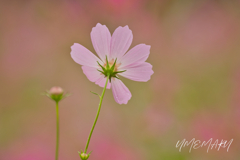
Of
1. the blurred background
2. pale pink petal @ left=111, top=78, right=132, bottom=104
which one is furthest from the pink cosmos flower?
the blurred background

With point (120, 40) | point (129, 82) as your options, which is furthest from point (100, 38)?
point (129, 82)

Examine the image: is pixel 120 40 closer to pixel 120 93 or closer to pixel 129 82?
pixel 120 93

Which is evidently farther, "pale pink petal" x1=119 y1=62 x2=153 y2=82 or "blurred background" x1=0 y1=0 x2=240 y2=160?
"blurred background" x1=0 y1=0 x2=240 y2=160

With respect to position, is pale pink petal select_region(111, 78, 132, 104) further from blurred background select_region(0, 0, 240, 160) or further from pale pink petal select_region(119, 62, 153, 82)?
blurred background select_region(0, 0, 240, 160)

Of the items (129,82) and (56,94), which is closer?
(56,94)

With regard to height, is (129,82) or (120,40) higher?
(120,40)

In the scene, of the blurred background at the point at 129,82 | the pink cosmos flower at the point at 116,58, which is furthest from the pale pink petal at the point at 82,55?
the blurred background at the point at 129,82
